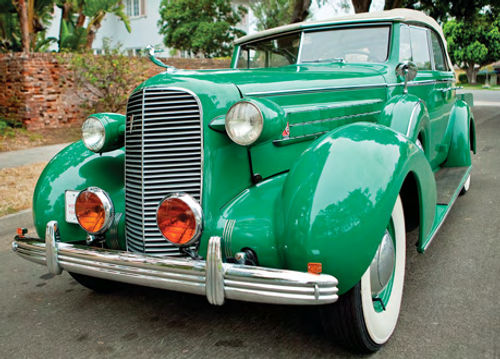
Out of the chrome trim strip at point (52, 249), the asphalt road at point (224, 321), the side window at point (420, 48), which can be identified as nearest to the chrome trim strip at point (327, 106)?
the side window at point (420, 48)

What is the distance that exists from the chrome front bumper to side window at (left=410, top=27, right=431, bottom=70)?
2.87m

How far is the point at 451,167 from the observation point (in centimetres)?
480

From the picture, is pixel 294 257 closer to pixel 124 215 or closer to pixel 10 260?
pixel 124 215

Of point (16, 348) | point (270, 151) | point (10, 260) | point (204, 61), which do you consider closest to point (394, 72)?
point (270, 151)

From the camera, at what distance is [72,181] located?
9.42 ft

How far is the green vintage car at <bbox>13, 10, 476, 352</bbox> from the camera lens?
2.03m

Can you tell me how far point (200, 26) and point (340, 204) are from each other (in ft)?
70.1

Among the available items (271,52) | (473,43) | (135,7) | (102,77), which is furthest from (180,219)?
(473,43)

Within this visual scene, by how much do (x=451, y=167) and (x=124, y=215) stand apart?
134 inches

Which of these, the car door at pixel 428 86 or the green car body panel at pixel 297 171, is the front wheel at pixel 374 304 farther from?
the car door at pixel 428 86

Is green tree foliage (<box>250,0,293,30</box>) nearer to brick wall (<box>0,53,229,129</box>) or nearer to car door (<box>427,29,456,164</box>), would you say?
brick wall (<box>0,53,229,129</box>)

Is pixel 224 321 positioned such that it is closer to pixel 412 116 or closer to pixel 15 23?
pixel 412 116

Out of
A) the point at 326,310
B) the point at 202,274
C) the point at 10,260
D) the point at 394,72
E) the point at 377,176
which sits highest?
the point at 394,72

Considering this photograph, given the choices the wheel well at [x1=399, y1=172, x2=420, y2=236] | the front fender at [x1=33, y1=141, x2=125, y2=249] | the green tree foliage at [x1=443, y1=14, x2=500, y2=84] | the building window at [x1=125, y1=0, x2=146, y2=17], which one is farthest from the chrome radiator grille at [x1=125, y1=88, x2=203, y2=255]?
the green tree foliage at [x1=443, y1=14, x2=500, y2=84]
